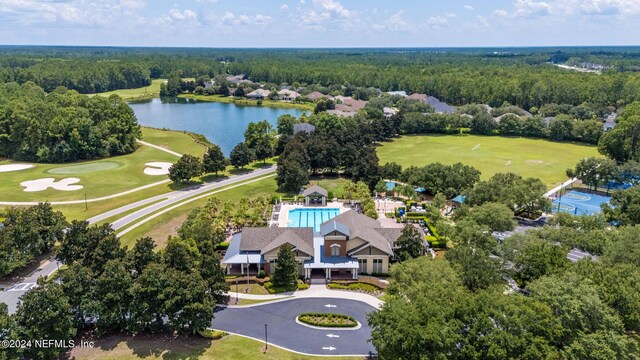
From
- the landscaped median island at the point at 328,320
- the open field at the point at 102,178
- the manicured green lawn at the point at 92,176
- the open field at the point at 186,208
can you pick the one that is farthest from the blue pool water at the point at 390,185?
the manicured green lawn at the point at 92,176

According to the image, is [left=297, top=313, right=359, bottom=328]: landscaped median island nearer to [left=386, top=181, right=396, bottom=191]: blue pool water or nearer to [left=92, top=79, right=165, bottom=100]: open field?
[left=386, top=181, right=396, bottom=191]: blue pool water

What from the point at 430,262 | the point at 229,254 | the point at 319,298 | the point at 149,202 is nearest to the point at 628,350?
the point at 430,262

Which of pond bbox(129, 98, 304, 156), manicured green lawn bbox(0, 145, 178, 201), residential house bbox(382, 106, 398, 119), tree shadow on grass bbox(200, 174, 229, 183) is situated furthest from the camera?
residential house bbox(382, 106, 398, 119)

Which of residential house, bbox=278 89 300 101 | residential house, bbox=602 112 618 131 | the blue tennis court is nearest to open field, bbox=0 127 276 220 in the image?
the blue tennis court

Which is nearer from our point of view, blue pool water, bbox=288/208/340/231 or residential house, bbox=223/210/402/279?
residential house, bbox=223/210/402/279

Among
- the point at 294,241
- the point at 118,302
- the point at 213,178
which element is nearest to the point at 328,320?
the point at 294,241

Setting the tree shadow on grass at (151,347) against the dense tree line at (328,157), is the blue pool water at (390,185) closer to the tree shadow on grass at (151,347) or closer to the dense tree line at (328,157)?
the dense tree line at (328,157)
